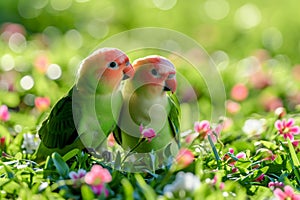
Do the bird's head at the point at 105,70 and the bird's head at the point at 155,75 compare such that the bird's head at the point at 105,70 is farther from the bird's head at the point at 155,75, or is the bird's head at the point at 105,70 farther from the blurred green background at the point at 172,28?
the blurred green background at the point at 172,28

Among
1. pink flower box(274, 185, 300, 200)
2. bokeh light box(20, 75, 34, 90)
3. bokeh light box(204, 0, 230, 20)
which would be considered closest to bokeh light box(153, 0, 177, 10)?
bokeh light box(204, 0, 230, 20)

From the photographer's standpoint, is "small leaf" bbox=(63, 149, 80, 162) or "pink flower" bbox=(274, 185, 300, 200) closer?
"pink flower" bbox=(274, 185, 300, 200)

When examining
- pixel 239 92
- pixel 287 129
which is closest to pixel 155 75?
pixel 287 129

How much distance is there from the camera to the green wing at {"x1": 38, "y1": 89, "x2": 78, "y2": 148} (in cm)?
297

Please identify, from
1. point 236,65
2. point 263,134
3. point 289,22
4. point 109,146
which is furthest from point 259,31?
point 109,146

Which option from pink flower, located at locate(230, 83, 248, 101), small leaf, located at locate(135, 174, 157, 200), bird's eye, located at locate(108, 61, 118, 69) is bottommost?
pink flower, located at locate(230, 83, 248, 101)

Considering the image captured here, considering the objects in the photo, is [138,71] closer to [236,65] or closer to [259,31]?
[236,65]

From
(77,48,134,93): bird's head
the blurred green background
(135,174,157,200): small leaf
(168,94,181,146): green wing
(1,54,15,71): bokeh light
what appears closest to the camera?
(135,174,157,200): small leaf

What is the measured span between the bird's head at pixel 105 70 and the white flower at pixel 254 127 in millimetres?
1156

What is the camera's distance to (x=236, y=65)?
226 inches

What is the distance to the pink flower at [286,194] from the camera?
255 cm

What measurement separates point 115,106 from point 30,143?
72 centimetres

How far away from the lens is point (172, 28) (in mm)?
7398

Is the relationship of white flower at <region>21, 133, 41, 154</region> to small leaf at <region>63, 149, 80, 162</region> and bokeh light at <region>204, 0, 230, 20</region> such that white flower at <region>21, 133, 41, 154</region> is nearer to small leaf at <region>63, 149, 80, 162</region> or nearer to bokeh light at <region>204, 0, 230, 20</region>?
small leaf at <region>63, 149, 80, 162</region>
